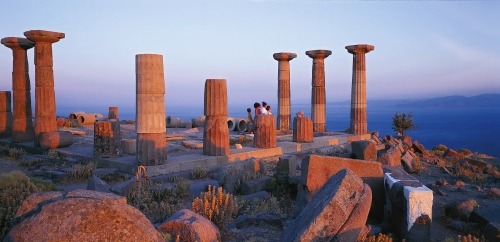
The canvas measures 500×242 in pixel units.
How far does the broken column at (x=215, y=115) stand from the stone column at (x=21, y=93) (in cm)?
833

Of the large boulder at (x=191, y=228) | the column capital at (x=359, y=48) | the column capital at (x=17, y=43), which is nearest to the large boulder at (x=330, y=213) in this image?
the large boulder at (x=191, y=228)

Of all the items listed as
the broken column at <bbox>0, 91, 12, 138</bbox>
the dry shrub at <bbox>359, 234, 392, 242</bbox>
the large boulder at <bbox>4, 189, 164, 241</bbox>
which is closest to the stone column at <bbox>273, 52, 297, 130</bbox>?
the broken column at <bbox>0, 91, 12, 138</bbox>

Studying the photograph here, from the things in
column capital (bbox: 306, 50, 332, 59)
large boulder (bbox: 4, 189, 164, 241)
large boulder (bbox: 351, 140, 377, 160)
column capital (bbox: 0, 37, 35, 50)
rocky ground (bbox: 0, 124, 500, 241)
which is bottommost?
rocky ground (bbox: 0, 124, 500, 241)

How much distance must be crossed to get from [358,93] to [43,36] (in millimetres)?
14151

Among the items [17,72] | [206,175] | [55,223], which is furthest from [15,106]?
[55,223]

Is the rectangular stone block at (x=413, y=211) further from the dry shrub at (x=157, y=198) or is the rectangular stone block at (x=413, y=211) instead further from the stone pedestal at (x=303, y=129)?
the stone pedestal at (x=303, y=129)

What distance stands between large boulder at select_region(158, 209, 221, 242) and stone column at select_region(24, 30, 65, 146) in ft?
37.6

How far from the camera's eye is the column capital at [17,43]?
1522 cm

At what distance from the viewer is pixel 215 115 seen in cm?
1220

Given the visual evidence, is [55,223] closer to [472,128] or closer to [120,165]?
[120,165]

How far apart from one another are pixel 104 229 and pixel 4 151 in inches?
532

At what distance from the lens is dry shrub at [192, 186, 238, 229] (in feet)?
20.9

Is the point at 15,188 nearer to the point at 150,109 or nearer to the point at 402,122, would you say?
the point at 150,109

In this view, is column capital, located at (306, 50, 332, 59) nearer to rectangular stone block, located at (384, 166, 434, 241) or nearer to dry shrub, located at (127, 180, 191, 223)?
dry shrub, located at (127, 180, 191, 223)
